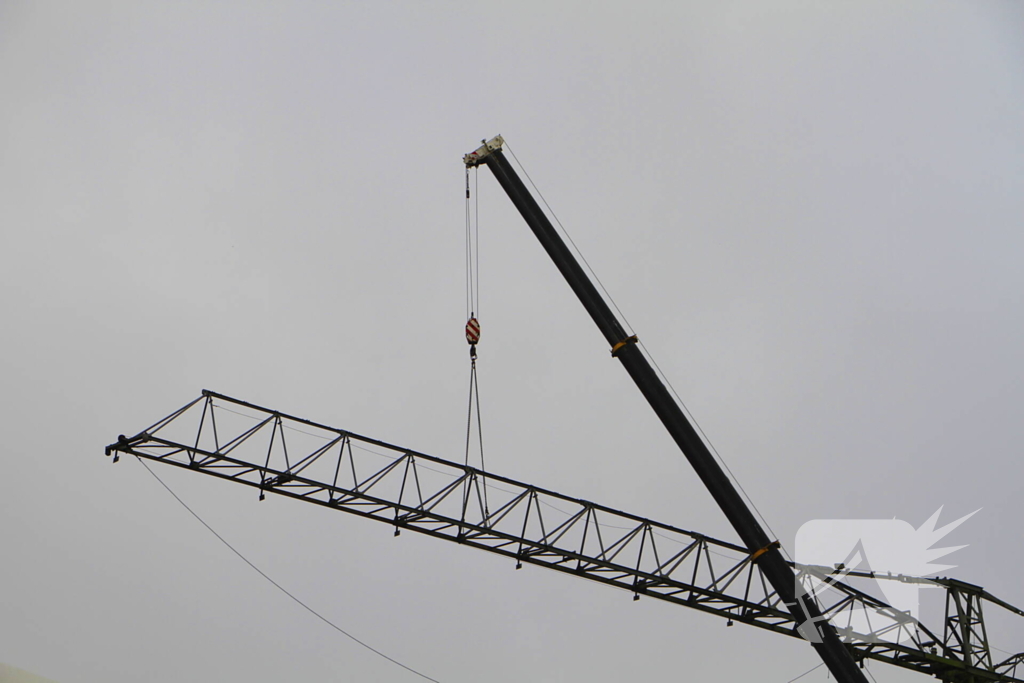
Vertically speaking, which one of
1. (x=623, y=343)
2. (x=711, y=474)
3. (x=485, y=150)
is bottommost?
(x=711, y=474)

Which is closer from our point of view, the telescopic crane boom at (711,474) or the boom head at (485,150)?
the telescopic crane boom at (711,474)

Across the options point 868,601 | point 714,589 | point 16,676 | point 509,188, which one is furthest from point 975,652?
point 16,676

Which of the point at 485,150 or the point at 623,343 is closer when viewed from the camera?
the point at 623,343

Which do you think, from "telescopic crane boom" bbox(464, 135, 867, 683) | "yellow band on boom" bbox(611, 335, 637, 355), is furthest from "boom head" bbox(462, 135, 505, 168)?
"yellow band on boom" bbox(611, 335, 637, 355)

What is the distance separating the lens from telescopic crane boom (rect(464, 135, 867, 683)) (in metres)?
22.8

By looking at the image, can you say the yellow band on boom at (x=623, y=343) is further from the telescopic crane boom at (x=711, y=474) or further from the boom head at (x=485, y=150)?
the boom head at (x=485, y=150)

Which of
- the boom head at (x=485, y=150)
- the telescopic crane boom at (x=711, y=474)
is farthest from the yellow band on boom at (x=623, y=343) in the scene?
the boom head at (x=485, y=150)

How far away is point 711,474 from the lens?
23.3m

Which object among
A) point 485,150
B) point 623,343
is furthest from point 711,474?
point 485,150

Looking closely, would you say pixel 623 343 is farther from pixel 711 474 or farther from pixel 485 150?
pixel 485 150

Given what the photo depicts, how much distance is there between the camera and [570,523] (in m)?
27.6

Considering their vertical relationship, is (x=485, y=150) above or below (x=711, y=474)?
above

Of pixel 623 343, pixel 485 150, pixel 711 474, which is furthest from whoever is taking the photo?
pixel 485 150

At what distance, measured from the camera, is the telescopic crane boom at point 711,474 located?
22812mm
